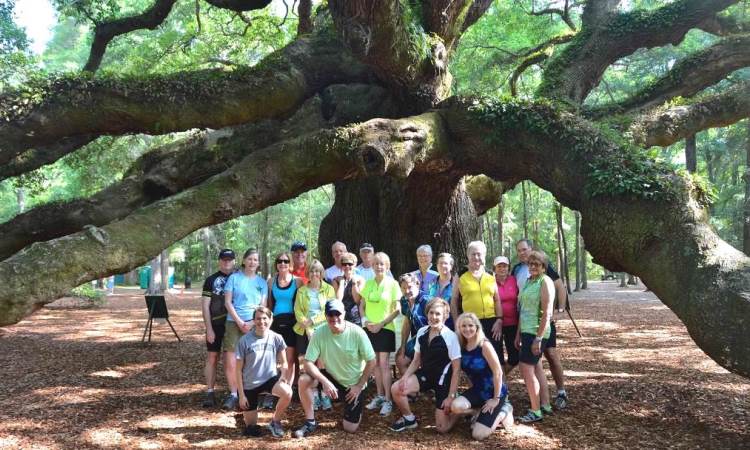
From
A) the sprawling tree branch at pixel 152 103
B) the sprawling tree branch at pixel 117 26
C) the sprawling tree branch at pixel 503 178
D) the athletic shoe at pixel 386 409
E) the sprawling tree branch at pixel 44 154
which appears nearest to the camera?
the sprawling tree branch at pixel 503 178

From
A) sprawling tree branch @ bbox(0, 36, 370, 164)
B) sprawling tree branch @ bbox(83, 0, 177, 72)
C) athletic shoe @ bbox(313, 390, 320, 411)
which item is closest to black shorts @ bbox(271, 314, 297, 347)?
athletic shoe @ bbox(313, 390, 320, 411)

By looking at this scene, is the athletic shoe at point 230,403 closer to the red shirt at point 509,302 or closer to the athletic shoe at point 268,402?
the athletic shoe at point 268,402

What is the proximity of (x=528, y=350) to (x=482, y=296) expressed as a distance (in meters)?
0.73

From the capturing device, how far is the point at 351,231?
9945 mm

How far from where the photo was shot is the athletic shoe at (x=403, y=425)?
5.19 meters

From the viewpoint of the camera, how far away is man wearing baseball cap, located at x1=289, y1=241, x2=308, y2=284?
6.52 meters

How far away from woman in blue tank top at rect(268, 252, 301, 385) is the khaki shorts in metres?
0.40

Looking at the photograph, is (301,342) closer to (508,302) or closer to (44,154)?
(508,302)

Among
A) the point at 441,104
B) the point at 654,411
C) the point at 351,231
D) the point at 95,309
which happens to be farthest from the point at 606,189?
the point at 95,309

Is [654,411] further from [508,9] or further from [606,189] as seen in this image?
[508,9]

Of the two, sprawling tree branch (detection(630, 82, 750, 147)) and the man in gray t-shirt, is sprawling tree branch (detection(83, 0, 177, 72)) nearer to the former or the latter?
the man in gray t-shirt

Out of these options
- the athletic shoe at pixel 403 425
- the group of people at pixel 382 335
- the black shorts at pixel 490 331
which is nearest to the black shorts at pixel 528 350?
the group of people at pixel 382 335

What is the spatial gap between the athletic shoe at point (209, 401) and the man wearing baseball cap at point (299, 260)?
1.66m

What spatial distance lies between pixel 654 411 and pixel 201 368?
6.11 meters
